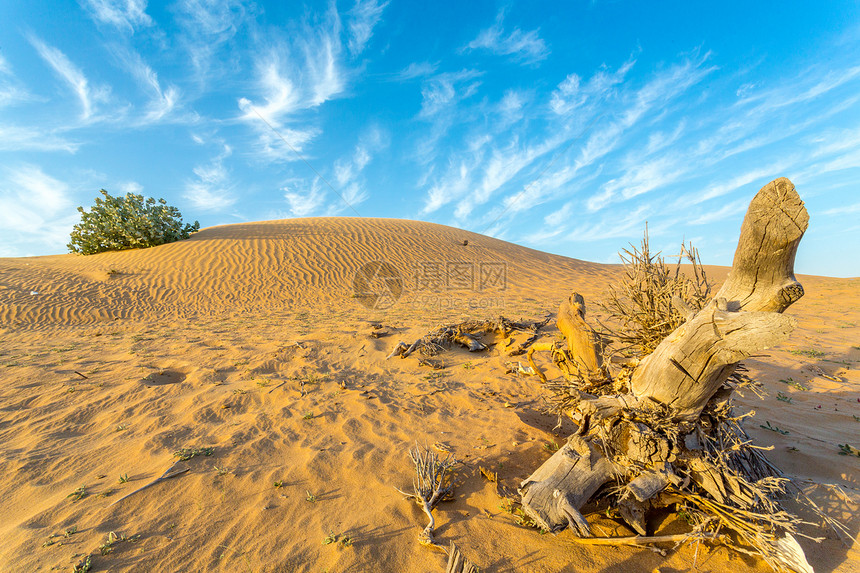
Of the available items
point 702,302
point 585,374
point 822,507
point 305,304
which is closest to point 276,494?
point 585,374

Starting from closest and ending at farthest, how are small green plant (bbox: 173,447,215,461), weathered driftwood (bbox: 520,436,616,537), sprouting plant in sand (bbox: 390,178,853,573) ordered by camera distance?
sprouting plant in sand (bbox: 390,178,853,573)
weathered driftwood (bbox: 520,436,616,537)
small green plant (bbox: 173,447,215,461)

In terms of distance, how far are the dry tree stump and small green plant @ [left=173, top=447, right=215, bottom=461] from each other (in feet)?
9.52

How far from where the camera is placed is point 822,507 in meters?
2.57

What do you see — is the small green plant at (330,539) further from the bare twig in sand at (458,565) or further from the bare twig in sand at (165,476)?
the bare twig in sand at (165,476)

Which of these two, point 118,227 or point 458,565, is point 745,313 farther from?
point 118,227

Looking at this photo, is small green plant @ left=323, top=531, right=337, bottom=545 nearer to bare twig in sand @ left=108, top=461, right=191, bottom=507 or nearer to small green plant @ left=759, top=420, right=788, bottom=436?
bare twig in sand @ left=108, top=461, right=191, bottom=507

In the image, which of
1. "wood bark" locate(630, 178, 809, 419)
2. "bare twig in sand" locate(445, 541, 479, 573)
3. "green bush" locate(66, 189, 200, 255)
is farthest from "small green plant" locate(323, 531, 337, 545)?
"green bush" locate(66, 189, 200, 255)

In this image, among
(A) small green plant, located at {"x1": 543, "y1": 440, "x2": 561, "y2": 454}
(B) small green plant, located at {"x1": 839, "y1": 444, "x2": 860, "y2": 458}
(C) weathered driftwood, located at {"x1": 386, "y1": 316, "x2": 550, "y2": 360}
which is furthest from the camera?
(C) weathered driftwood, located at {"x1": 386, "y1": 316, "x2": 550, "y2": 360}

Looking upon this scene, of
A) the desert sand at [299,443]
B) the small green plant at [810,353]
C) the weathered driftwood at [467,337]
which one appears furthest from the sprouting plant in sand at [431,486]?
the small green plant at [810,353]

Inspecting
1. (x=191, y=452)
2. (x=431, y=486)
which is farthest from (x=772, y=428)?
(x=191, y=452)

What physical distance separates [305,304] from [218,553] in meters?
10.7

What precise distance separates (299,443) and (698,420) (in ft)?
11.5

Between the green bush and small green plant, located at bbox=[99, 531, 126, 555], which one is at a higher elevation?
the green bush

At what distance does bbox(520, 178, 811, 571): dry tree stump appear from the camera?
69.0 inches
